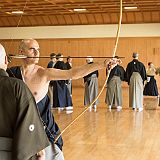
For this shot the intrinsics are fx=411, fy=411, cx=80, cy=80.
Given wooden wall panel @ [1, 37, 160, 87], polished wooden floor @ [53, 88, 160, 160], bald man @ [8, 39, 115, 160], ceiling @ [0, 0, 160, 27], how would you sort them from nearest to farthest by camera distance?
1. bald man @ [8, 39, 115, 160]
2. polished wooden floor @ [53, 88, 160, 160]
3. ceiling @ [0, 0, 160, 27]
4. wooden wall panel @ [1, 37, 160, 87]

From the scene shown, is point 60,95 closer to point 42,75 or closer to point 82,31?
point 42,75

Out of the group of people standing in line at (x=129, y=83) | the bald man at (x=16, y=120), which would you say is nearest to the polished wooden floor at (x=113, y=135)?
the group of people standing in line at (x=129, y=83)

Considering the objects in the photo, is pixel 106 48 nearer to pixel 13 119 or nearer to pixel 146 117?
pixel 146 117

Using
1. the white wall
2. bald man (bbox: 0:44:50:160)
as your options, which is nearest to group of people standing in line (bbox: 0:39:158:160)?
bald man (bbox: 0:44:50:160)

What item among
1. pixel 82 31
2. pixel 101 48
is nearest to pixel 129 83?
pixel 101 48

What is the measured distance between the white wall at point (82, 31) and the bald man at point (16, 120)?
15710 millimetres

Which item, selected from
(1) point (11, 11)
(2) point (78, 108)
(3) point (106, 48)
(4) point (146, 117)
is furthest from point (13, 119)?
(3) point (106, 48)

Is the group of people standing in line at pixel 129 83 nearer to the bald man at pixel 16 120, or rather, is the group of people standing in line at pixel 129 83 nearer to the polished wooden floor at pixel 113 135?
the polished wooden floor at pixel 113 135

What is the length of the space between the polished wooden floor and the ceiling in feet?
20.0

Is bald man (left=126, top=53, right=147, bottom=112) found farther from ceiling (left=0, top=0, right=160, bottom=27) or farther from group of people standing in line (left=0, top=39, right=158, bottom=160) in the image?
group of people standing in line (left=0, top=39, right=158, bottom=160)

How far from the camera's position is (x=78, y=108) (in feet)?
33.6

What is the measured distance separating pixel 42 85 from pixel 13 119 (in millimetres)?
936

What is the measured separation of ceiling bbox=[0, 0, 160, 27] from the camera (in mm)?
14625

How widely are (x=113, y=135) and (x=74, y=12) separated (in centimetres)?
1134
